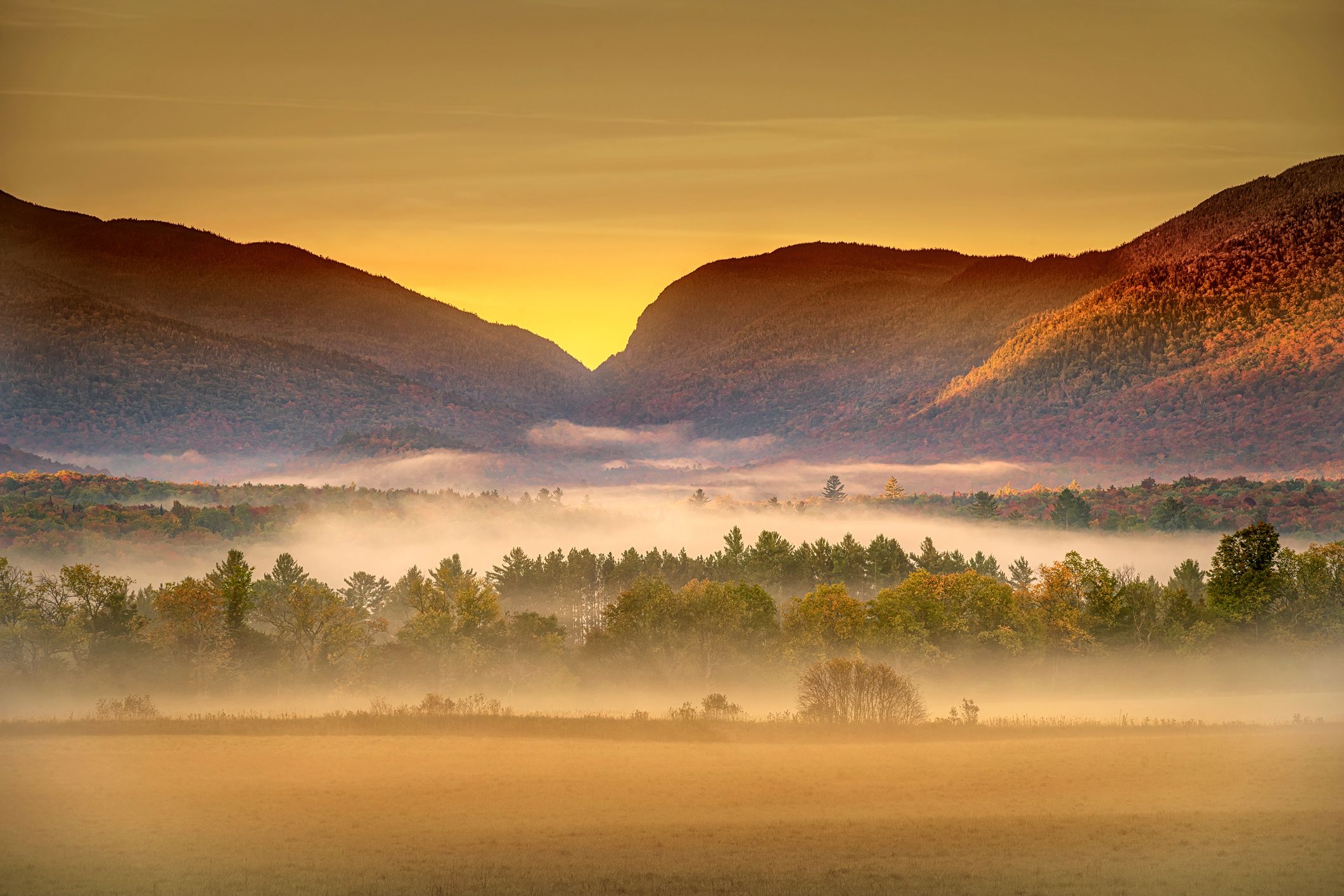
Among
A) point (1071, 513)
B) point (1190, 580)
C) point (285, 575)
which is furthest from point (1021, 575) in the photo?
point (1071, 513)

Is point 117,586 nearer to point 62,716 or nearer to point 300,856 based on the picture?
point 62,716

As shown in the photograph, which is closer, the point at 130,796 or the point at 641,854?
the point at 641,854

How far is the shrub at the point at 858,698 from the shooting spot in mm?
69375

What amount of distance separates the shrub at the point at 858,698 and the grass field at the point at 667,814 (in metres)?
4.30

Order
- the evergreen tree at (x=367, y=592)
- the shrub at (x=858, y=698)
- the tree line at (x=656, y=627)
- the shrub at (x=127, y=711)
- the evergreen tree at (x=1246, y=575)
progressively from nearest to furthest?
the shrub at (x=858, y=698) < the shrub at (x=127, y=711) < the tree line at (x=656, y=627) < the evergreen tree at (x=1246, y=575) < the evergreen tree at (x=367, y=592)

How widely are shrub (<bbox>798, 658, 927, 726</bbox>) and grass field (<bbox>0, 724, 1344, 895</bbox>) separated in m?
4.30

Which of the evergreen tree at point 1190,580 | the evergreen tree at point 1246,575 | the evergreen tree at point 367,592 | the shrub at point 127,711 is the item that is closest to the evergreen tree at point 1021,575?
the evergreen tree at point 1190,580

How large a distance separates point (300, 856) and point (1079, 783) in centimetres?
2818

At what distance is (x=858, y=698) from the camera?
7012 centimetres

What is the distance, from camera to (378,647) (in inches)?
4018

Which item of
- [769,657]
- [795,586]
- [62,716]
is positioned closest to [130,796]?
[62,716]

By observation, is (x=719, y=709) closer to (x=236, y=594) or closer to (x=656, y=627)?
(x=656, y=627)

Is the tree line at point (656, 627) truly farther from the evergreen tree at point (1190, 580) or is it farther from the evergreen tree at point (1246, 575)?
the evergreen tree at point (1190, 580)

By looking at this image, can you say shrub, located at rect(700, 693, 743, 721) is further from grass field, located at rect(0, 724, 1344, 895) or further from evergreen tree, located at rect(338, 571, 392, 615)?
evergreen tree, located at rect(338, 571, 392, 615)
